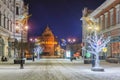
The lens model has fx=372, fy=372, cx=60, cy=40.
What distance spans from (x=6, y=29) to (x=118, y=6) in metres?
28.6

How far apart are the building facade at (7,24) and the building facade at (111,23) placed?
68.7 feet

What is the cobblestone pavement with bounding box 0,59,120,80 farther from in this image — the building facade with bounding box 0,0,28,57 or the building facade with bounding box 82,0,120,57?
the building facade with bounding box 0,0,28,57

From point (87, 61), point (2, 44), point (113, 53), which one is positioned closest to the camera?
point (87, 61)

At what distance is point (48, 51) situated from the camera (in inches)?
7165

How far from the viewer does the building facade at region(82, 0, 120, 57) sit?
66012 millimetres

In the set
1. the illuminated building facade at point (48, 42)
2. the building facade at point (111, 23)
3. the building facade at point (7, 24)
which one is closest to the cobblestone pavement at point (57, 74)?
the building facade at point (111, 23)

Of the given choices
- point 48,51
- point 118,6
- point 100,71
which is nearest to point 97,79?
point 100,71

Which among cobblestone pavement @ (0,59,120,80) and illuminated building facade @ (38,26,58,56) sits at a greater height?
illuminated building facade @ (38,26,58,56)

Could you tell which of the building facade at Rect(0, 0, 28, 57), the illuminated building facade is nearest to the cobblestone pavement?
the building facade at Rect(0, 0, 28, 57)

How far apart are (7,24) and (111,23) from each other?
84.3 ft

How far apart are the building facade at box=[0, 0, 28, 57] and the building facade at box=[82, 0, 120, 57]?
2095 cm

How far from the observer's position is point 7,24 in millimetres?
85312

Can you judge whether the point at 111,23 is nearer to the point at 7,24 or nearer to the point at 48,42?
the point at 7,24

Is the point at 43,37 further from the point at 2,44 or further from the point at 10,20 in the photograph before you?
the point at 2,44
